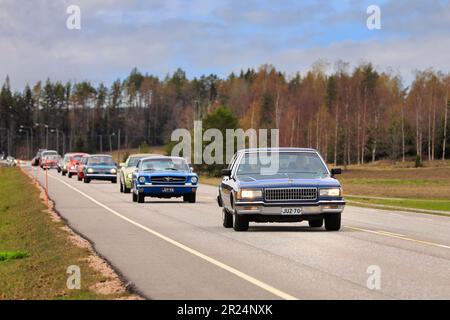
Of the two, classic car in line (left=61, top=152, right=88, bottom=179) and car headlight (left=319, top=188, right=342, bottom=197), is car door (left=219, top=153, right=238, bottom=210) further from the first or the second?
classic car in line (left=61, top=152, right=88, bottom=179)

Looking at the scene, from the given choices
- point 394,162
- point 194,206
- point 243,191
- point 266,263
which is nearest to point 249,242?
point 243,191

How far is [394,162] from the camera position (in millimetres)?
112312

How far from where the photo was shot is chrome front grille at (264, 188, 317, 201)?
1864 centimetres

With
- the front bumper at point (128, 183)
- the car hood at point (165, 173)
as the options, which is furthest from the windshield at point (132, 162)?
the car hood at point (165, 173)

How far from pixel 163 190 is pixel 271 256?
16980 mm

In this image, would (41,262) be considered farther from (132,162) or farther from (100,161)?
(100,161)

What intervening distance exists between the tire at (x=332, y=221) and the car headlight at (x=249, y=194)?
1.66 meters

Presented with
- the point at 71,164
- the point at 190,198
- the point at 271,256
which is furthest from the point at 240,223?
the point at 71,164

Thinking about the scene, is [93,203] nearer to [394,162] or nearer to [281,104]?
[394,162]

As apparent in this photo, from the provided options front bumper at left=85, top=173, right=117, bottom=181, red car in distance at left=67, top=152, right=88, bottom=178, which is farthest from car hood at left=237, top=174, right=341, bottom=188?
red car in distance at left=67, top=152, right=88, bottom=178

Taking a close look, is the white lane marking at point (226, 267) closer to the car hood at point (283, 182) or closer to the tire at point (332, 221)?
the car hood at point (283, 182)

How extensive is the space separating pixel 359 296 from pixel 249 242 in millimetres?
6868

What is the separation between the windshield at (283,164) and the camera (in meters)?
20.0
